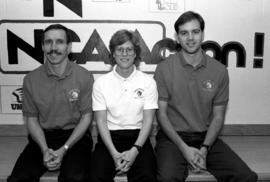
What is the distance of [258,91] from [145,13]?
1.08 metres

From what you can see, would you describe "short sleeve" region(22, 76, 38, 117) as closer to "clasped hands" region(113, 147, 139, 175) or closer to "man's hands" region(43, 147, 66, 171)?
"man's hands" region(43, 147, 66, 171)

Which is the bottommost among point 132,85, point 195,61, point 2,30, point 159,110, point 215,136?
point 215,136

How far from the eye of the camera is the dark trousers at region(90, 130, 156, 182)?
197 cm

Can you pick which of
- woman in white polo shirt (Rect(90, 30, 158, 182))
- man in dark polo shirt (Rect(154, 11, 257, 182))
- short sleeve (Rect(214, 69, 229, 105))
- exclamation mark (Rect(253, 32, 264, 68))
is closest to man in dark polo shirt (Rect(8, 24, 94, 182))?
woman in white polo shirt (Rect(90, 30, 158, 182))

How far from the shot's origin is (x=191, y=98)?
89.1 inches

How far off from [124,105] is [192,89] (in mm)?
436

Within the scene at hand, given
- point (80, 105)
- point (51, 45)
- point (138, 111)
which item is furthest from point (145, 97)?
point (51, 45)

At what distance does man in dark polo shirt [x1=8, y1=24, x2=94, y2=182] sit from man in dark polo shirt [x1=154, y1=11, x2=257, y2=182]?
472 millimetres

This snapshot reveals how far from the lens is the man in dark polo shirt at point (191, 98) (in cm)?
218

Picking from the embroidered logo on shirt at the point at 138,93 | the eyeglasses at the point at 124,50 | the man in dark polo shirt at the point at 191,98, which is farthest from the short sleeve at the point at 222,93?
the eyeglasses at the point at 124,50

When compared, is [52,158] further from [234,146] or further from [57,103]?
[234,146]

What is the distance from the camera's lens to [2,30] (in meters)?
2.72

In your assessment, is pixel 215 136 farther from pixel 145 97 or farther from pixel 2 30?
pixel 2 30

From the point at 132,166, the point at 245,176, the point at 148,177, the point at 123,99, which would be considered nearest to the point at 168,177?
the point at 148,177
